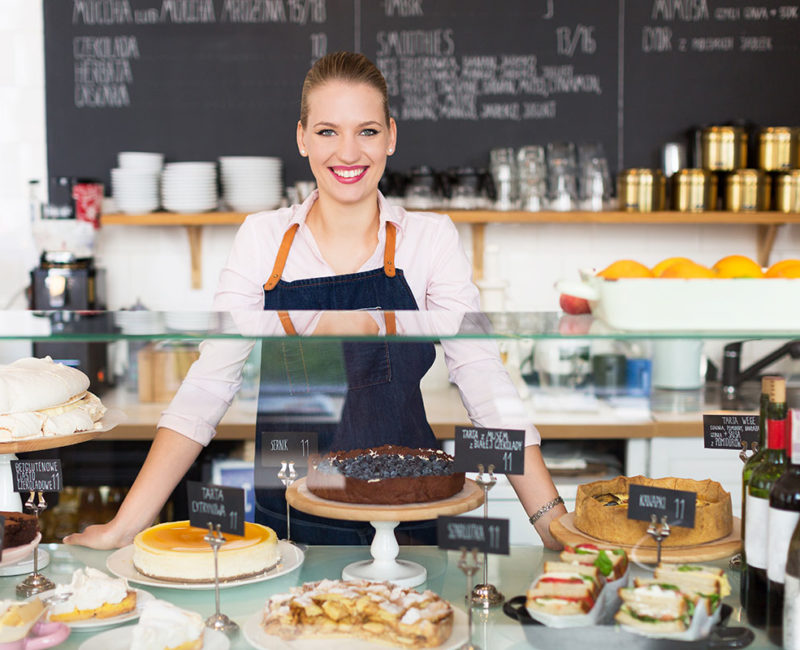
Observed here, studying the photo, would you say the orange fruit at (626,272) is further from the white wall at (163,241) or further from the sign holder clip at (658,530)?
the white wall at (163,241)

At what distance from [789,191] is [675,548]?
272 centimetres

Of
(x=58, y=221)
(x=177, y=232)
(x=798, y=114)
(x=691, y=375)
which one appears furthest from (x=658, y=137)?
→ (x=58, y=221)

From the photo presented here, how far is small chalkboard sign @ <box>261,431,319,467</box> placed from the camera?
62.2 inches

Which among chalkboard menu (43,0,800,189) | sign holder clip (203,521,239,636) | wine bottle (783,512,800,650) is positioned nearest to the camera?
wine bottle (783,512,800,650)

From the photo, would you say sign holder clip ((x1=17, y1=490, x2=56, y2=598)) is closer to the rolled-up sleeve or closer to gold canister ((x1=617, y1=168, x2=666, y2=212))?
the rolled-up sleeve

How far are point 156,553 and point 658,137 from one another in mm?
3112

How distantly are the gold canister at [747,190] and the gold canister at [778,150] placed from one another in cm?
5

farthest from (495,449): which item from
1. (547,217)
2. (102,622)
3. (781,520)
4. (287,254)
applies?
(547,217)

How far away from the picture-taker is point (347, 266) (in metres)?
2.08

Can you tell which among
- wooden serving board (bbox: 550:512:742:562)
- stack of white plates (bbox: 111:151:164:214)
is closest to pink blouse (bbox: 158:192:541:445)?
wooden serving board (bbox: 550:512:742:562)

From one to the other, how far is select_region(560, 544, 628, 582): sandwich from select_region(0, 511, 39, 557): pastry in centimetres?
82

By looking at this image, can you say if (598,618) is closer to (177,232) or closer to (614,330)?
(614,330)

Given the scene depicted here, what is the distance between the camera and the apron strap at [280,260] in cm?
203

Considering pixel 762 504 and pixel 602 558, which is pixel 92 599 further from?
pixel 762 504
